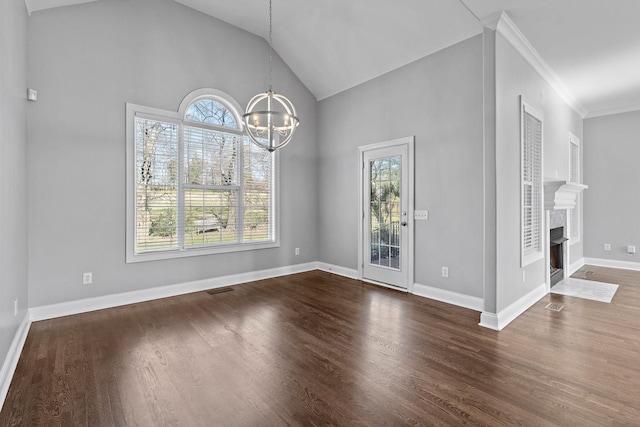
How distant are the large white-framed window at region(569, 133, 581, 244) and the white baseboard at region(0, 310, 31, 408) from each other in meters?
7.38

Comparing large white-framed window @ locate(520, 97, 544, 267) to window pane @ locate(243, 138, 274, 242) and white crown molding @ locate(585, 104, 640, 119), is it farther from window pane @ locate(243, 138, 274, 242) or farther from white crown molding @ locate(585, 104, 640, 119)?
window pane @ locate(243, 138, 274, 242)

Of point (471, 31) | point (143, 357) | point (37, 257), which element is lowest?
→ point (143, 357)

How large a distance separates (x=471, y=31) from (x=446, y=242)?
8.31ft

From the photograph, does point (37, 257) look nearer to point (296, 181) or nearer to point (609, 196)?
point (296, 181)

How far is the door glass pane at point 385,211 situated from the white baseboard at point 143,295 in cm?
168

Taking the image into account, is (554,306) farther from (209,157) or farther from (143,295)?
(143,295)

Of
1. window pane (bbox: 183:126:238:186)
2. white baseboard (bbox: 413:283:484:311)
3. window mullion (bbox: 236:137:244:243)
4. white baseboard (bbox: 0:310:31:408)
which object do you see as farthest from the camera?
window mullion (bbox: 236:137:244:243)

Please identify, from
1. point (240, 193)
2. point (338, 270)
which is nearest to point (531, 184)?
point (338, 270)

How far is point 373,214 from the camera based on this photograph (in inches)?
198

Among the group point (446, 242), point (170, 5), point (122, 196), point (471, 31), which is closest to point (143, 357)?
point (122, 196)

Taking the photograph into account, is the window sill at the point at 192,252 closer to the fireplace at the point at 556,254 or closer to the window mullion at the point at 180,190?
the window mullion at the point at 180,190

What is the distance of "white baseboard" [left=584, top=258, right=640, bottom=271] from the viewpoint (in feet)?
18.9

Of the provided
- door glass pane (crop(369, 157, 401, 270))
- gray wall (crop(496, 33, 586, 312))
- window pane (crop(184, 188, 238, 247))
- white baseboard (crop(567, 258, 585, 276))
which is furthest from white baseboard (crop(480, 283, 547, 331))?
window pane (crop(184, 188, 238, 247))

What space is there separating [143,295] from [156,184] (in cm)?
146
